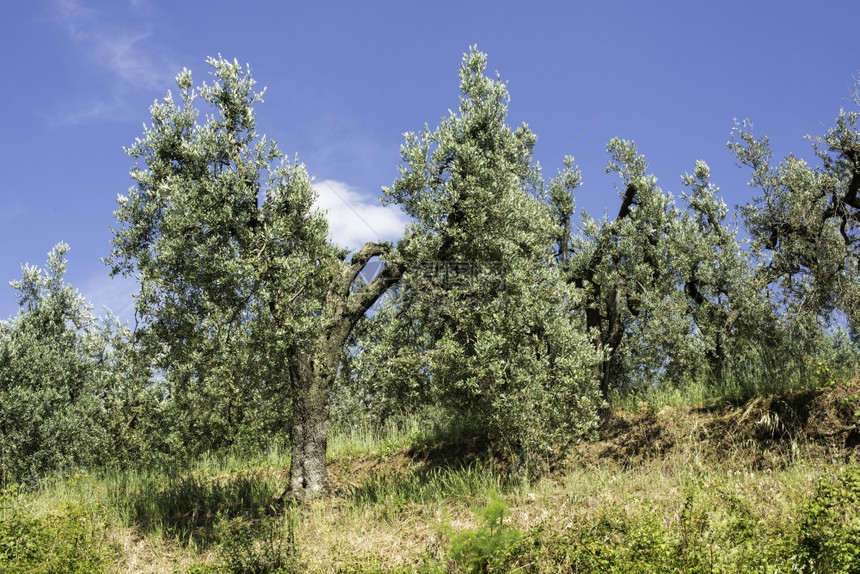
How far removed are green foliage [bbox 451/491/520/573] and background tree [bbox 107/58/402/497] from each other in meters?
6.93

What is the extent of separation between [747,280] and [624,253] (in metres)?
4.32

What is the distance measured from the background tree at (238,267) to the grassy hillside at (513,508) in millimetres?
3137

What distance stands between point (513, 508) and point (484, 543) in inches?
137

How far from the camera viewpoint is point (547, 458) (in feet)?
56.6

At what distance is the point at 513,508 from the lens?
38.4ft

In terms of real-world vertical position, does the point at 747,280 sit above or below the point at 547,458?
above

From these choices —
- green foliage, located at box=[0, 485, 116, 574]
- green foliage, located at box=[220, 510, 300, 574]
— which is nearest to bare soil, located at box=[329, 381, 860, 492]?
green foliage, located at box=[220, 510, 300, 574]

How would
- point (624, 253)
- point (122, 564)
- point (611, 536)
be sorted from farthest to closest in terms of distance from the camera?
1. point (624, 253)
2. point (122, 564)
3. point (611, 536)

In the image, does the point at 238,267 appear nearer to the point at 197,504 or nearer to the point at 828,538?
the point at 197,504

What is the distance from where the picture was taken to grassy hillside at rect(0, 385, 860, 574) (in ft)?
26.2

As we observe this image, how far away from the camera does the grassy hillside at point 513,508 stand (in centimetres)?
800

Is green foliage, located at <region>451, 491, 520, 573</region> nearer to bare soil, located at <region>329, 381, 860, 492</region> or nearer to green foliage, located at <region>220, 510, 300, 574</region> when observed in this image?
green foliage, located at <region>220, 510, 300, 574</region>

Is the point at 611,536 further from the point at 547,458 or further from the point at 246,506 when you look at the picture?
the point at 246,506

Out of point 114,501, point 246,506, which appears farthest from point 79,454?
point 246,506
